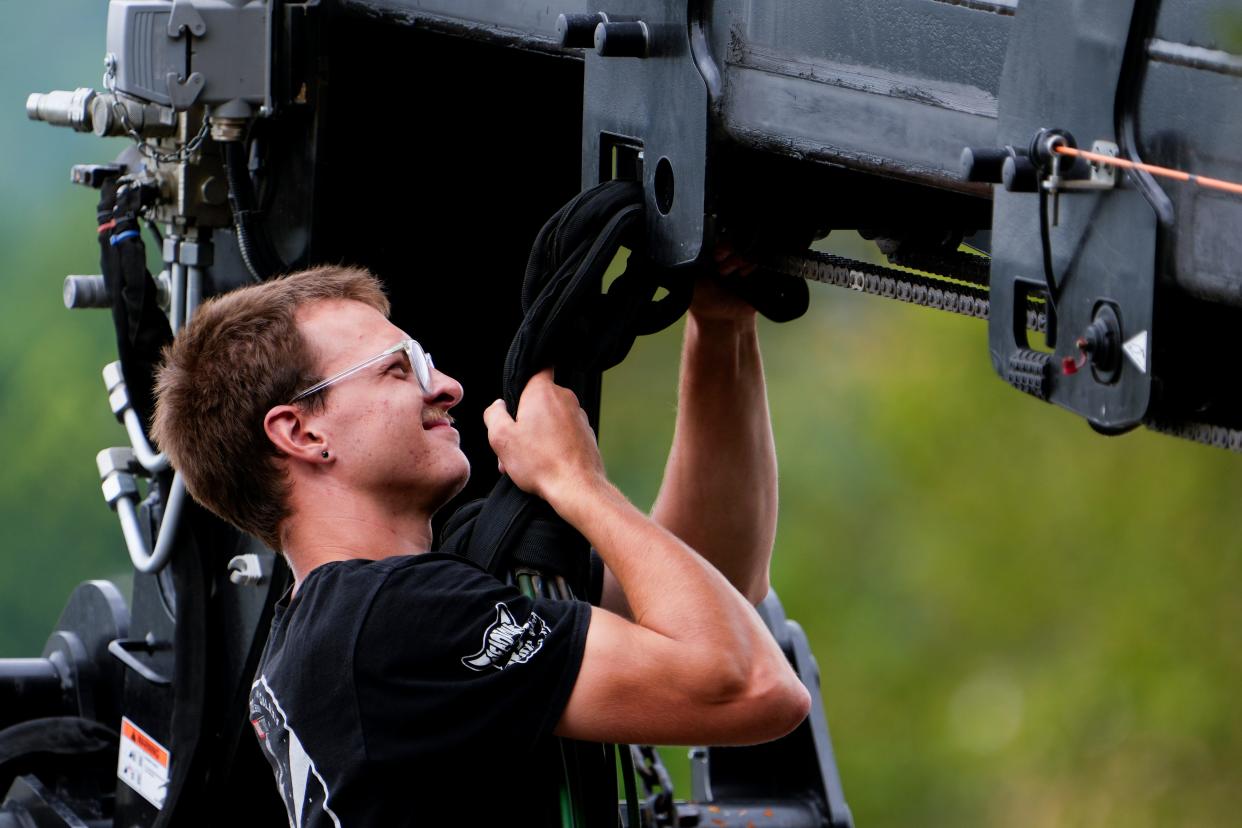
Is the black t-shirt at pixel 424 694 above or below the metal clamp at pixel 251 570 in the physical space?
above

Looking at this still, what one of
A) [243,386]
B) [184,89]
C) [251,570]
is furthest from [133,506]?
[243,386]

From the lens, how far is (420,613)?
2092 millimetres

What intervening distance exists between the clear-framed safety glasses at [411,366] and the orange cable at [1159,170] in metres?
1.06

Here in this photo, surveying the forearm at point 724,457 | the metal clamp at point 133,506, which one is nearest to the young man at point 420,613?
the forearm at point 724,457

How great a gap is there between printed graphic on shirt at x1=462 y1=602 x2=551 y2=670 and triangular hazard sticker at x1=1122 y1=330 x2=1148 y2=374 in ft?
2.87

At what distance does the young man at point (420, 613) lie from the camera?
2070mm

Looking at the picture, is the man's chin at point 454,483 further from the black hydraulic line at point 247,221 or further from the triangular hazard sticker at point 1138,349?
the triangular hazard sticker at point 1138,349

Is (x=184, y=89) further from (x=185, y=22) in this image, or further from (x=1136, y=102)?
(x=1136, y=102)

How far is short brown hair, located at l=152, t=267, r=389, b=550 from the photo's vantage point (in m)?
2.32

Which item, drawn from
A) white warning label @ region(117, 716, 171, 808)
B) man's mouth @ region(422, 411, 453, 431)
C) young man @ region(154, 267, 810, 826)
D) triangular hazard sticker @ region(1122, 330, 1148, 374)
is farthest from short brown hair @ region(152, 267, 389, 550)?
triangular hazard sticker @ region(1122, 330, 1148, 374)

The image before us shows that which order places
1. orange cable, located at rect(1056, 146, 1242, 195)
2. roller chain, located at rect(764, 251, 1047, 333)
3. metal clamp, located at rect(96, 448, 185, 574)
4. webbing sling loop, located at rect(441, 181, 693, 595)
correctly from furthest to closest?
metal clamp, located at rect(96, 448, 185, 574)
webbing sling loop, located at rect(441, 181, 693, 595)
roller chain, located at rect(764, 251, 1047, 333)
orange cable, located at rect(1056, 146, 1242, 195)

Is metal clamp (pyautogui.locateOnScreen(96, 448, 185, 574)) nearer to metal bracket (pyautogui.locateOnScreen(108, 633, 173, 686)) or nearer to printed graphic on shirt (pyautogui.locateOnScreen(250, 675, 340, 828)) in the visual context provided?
metal bracket (pyautogui.locateOnScreen(108, 633, 173, 686))

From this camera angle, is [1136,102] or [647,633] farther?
[647,633]

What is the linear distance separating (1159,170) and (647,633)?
2.97 feet
